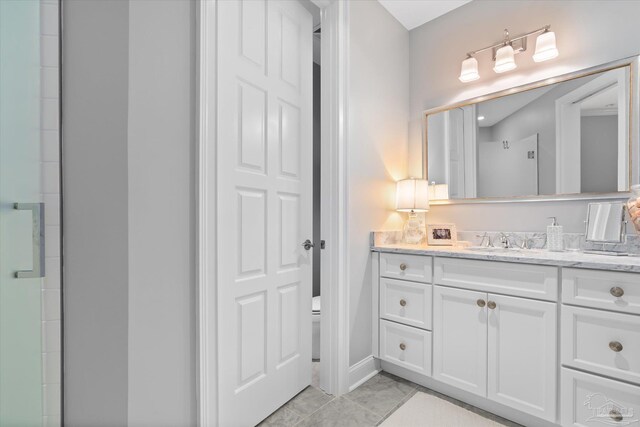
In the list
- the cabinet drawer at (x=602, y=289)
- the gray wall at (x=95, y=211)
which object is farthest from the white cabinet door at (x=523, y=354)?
the gray wall at (x=95, y=211)

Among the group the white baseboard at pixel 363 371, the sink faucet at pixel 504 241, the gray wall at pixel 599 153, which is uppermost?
the gray wall at pixel 599 153

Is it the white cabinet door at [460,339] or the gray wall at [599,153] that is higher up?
the gray wall at [599,153]

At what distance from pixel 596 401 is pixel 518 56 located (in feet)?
6.68

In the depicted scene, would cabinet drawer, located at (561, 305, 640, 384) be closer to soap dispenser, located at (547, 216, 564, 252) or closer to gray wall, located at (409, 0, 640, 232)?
soap dispenser, located at (547, 216, 564, 252)

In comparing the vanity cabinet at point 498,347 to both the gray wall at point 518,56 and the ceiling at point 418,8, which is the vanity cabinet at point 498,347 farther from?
the ceiling at point 418,8

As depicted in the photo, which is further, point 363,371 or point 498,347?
point 363,371

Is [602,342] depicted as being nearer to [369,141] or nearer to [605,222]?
[605,222]

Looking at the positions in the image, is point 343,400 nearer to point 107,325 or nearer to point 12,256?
point 107,325

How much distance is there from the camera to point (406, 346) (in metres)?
1.97

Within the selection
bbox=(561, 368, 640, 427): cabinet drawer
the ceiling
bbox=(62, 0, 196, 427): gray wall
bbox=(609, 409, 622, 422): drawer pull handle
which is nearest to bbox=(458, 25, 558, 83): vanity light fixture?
the ceiling

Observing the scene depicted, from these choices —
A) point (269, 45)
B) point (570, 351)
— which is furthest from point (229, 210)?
point (570, 351)

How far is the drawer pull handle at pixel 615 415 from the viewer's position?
128 cm

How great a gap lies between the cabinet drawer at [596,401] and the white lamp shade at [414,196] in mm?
1205

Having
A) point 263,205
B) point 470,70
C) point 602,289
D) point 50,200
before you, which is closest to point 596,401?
point 602,289
